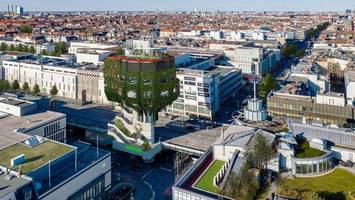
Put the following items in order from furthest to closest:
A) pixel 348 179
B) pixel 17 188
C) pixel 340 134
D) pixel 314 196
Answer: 1. pixel 340 134
2. pixel 348 179
3. pixel 17 188
4. pixel 314 196

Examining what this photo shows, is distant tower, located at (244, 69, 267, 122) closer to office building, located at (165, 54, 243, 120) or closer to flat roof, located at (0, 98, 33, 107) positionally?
office building, located at (165, 54, 243, 120)

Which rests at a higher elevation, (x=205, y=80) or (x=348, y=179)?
(x=205, y=80)

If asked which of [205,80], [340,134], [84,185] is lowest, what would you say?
[84,185]

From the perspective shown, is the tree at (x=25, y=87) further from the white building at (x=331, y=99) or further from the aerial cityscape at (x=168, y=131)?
the white building at (x=331, y=99)

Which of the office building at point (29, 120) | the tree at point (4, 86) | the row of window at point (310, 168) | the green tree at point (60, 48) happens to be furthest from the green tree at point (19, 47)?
the row of window at point (310, 168)

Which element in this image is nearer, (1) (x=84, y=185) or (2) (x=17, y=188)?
(2) (x=17, y=188)

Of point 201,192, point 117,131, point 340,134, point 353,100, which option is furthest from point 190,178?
point 353,100

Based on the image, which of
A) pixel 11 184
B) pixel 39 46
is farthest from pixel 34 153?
pixel 39 46

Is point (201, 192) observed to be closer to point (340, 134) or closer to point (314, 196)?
point (314, 196)
